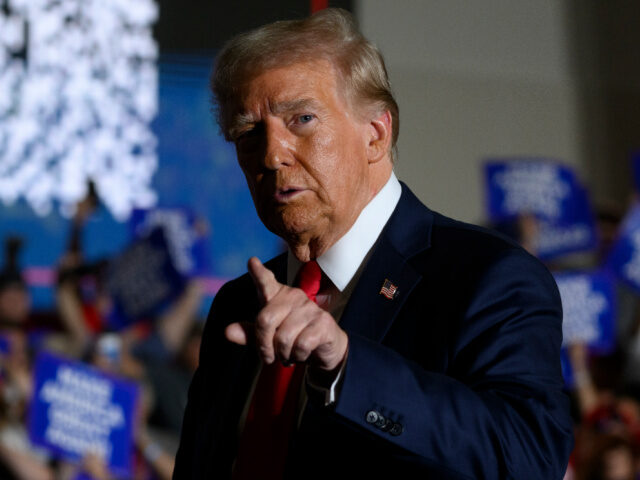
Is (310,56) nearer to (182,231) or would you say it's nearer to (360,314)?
(360,314)

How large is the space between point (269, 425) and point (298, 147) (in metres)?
0.23

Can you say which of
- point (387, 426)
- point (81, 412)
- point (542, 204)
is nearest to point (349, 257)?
point (387, 426)

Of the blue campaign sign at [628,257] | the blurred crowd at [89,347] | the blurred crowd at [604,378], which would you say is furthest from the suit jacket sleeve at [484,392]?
the blue campaign sign at [628,257]

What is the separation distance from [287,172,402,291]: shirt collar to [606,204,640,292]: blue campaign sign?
11.2 feet

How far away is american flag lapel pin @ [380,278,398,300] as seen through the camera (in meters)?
0.79

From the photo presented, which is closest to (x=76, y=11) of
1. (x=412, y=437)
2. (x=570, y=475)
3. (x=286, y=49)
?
(x=570, y=475)

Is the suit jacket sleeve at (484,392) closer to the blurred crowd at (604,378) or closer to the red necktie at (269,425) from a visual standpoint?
the red necktie at (269,425)

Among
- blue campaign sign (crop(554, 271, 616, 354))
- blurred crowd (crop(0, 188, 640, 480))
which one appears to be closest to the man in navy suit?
blurred crowd (crop(0, 188, 640, 480))

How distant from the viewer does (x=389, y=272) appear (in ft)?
2.64

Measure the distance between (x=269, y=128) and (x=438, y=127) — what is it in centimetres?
344

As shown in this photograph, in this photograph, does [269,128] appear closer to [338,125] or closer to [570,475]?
[338,125]

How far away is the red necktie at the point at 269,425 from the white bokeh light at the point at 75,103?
2.96 metres

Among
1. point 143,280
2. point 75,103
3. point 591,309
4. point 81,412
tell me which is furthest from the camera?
point 591,309

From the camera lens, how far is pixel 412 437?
0.65m
